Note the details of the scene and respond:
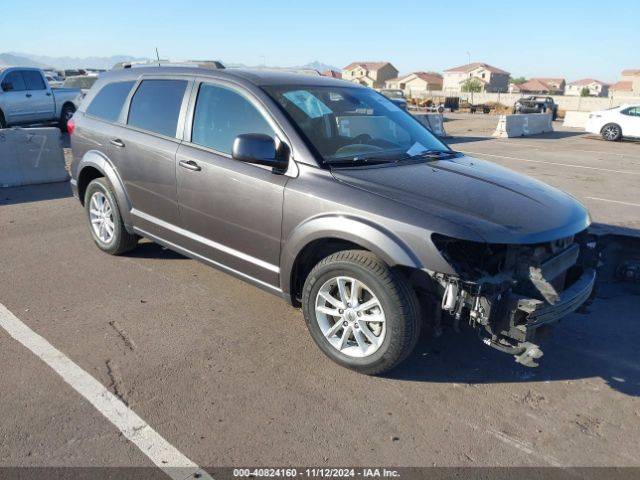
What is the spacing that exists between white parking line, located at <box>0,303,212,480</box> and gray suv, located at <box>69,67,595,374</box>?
1.24 m

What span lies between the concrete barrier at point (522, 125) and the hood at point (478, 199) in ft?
62.3

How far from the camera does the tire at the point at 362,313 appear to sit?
317 centimetres

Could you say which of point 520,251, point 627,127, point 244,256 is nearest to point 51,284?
point 244,256

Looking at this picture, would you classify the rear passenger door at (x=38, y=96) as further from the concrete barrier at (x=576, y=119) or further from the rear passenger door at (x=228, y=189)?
the concrete barrier at (x=576, y=119)

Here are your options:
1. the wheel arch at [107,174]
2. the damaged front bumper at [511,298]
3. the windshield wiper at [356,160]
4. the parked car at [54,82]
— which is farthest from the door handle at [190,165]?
the parked car at [54,82]

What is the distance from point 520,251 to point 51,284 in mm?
3947

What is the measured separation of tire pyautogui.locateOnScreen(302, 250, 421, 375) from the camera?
3166 millimetres

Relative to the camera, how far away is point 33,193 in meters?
8.44

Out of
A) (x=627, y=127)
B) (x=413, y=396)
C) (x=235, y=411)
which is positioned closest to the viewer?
(x=235, y=411)

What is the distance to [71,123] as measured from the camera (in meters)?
5.67

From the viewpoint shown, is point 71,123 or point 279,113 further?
point 71,123

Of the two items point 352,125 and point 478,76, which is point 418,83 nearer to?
point 478,76

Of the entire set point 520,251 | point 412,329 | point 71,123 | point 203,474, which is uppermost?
point 71,123

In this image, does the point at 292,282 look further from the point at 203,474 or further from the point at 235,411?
the point at 203,474
